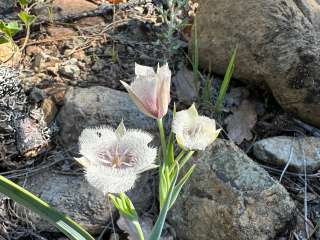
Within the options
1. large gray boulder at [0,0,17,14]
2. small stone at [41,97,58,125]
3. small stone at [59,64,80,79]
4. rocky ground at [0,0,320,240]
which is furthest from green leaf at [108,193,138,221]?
large gray boulder at [0,0,17,14]

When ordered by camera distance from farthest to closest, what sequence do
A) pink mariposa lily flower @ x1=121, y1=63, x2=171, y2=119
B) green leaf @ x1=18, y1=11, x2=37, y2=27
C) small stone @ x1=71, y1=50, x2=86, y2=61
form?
small stone @ x1=71, y1=50, x2=86, y2=61, green leaf @ x1=18, y1=11, x2=37, y2=27, pink mariposa lily flower @ x1=121, y1=63, x2=171, y2=119

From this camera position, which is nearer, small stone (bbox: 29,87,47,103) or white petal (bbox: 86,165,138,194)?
white petal (bbox: 86,165,138,194)

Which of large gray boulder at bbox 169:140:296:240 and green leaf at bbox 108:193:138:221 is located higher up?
green leaf at bbox 108:193:138:221

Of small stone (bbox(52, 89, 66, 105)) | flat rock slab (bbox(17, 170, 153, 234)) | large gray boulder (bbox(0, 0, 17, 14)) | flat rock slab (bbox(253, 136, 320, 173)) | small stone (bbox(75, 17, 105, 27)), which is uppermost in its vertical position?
large gray boulder (bbox(0, 0, 17, 14))

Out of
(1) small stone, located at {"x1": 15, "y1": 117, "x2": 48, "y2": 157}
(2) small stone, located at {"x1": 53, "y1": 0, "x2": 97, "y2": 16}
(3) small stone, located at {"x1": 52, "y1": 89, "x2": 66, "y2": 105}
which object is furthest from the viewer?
(2) small stone, located at {"x1": 53, "y1": 0, "x2": 97, "y2": 16}

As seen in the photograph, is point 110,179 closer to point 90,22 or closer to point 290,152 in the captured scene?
point 290,152

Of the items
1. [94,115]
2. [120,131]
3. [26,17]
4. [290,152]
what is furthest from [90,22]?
[120,131]

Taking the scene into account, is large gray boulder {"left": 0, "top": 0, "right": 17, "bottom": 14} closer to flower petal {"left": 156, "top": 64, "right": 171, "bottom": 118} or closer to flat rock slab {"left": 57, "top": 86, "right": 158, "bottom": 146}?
flat rock slab {"left": 57, "top": 86, "right": 158, "bottom": 146}

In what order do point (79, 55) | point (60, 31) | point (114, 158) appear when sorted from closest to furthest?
1. point (114, 158)
2. point (79, 55)
3. point (60, 31)
